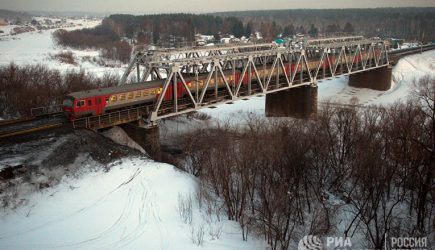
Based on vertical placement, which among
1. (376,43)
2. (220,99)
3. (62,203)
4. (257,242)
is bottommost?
(257,242)

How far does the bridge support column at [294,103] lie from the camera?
52.4 m

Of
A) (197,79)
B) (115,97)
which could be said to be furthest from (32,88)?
(197,79)

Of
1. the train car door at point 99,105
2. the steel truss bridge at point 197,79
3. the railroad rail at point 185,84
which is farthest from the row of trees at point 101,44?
the train car door at point 99,105

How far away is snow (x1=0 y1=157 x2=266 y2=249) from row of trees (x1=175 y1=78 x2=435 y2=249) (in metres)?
1.94

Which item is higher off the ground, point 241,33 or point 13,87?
point 241,33

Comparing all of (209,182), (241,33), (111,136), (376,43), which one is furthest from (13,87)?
(241,33)

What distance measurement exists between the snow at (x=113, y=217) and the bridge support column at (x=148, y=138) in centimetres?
666

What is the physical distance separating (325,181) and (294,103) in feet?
85.0

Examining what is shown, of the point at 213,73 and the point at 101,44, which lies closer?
the point at 213,73

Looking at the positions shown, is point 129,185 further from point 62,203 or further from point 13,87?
point 13,87

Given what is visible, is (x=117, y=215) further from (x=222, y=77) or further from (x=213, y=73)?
(x=213, y=73)

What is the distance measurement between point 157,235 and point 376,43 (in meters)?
60.7

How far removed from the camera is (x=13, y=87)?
164 ft

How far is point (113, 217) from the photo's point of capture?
22.1 m
